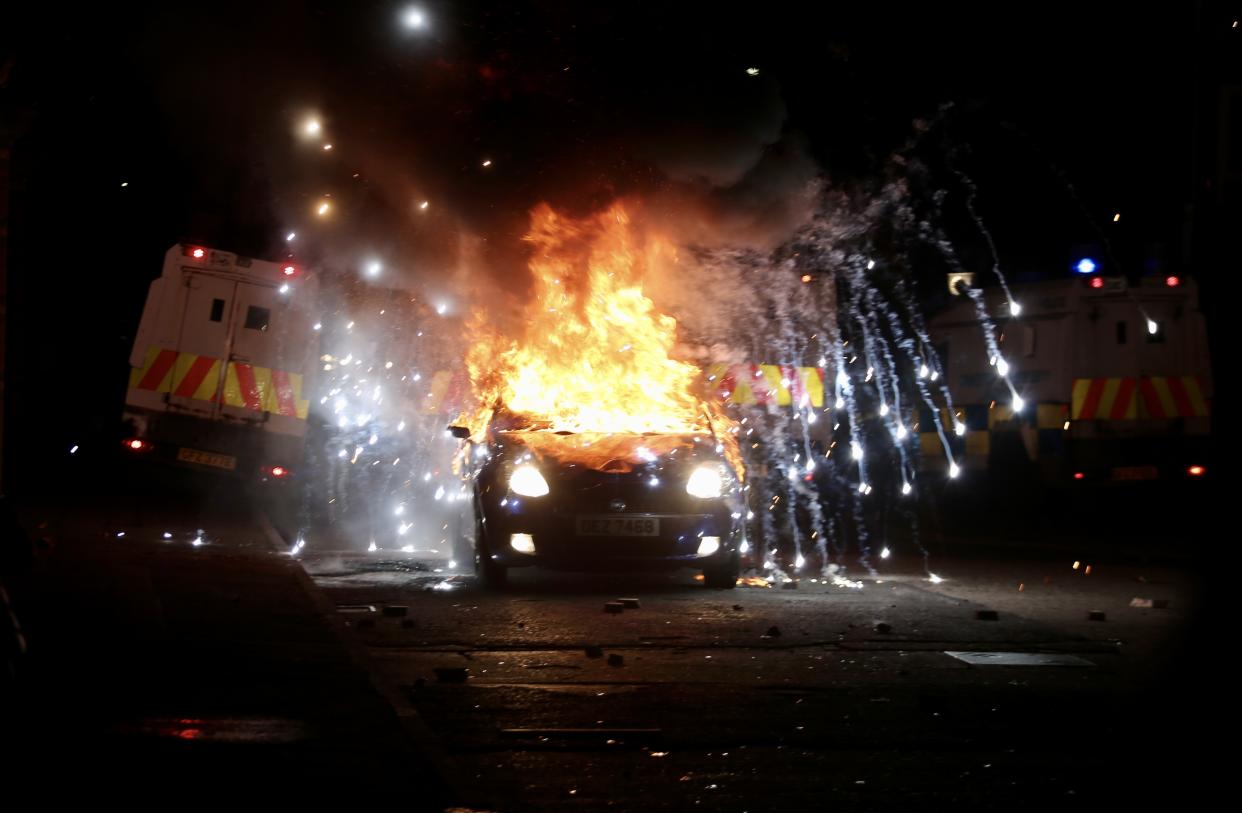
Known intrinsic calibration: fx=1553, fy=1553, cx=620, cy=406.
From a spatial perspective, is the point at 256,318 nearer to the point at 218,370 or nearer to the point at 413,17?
the point at 218,370

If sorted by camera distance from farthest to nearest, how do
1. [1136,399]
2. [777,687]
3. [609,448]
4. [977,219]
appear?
[977,219]
[1136,399]
[609,448]
[777,687]

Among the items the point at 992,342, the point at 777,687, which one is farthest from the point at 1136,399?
the point at 777,687

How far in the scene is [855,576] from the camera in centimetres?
1362

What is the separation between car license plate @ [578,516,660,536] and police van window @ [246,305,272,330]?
9829mm

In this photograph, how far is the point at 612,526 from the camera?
11.8 metres

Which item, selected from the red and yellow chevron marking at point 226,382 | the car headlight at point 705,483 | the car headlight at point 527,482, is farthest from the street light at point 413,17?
the red and yellow chevron marking at point 226,382

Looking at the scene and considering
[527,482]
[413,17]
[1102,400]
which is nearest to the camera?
[527,482]

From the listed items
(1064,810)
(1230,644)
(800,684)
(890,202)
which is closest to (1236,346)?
(890,202)

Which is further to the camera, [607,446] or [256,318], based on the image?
[256,318]

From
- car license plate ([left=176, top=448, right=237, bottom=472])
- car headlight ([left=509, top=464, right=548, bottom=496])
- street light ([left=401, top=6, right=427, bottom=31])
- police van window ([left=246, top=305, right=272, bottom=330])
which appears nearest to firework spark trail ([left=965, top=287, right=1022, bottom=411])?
police van window ([left=246, top=305, right=272, bottom=330])

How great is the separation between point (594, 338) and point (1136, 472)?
26.8 ft

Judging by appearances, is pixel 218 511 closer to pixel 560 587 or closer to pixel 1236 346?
pixel 560 587

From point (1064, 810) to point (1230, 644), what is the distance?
15.5 feet

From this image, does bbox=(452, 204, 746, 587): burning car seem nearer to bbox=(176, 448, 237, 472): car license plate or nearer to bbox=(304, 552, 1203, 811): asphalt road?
bbox=(304, 552, 1203, 811): asphalt road
